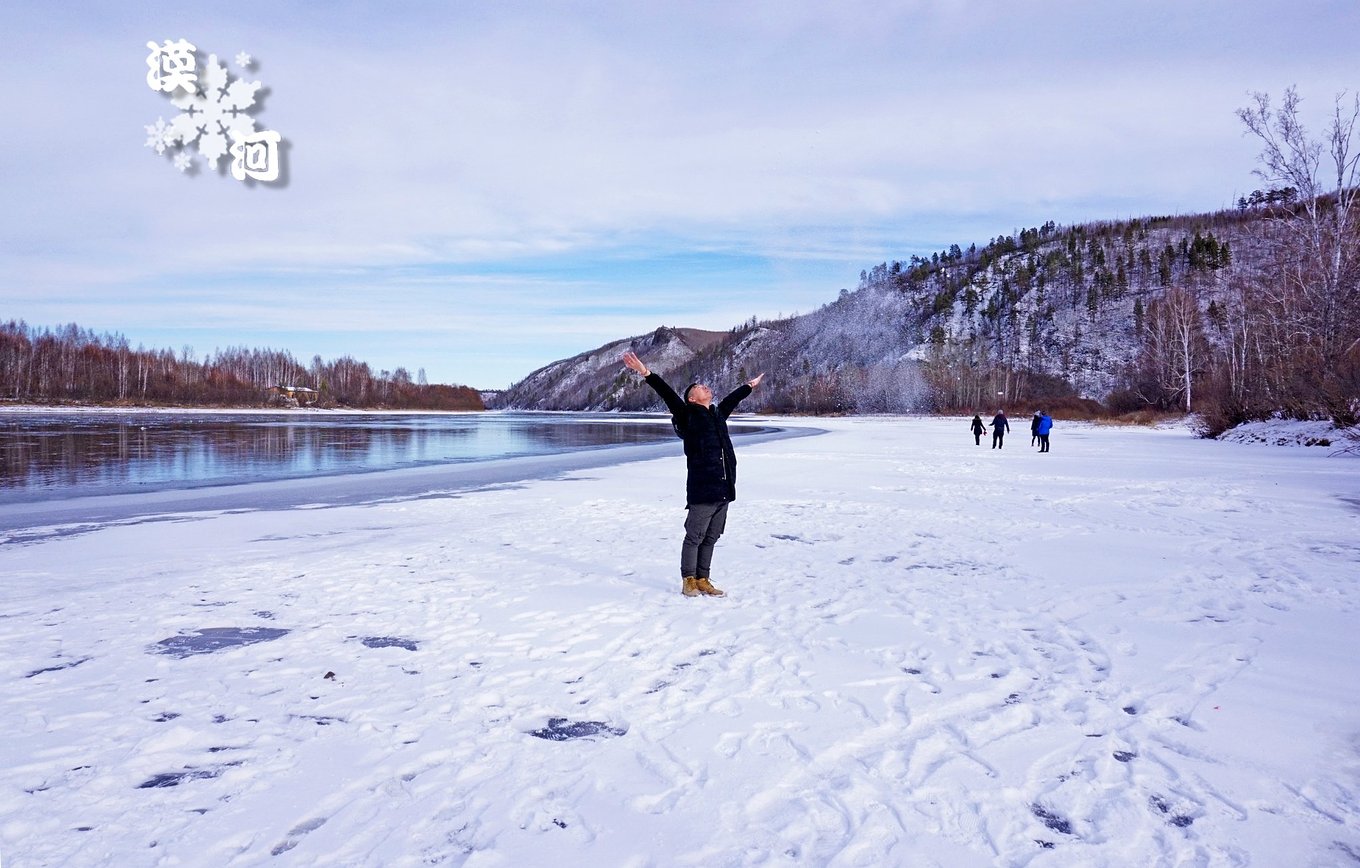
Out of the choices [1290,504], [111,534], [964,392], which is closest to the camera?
[111,534]

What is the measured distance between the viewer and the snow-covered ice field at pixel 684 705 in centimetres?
305

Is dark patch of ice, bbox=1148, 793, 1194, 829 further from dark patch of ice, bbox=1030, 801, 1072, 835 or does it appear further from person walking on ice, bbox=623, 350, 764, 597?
person walking on ice, bbox=623, 350, 764, 597

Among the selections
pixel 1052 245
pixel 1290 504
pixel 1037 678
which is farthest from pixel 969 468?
pixel 1052 245

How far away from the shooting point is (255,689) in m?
4.63

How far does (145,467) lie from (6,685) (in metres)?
21.6

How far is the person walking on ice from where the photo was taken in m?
6.90

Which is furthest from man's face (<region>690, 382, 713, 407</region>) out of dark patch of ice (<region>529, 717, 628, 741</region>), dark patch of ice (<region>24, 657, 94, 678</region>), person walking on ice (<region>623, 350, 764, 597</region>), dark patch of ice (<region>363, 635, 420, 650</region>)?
dark patch of ice (<region>24, 657, 94, 678</region>)

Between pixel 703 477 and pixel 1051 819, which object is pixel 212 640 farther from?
pixel 1051 819

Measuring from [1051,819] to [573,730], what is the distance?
7.96ft

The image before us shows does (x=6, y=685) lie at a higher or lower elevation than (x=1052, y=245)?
lower

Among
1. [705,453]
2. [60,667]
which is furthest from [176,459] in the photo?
[705,453]

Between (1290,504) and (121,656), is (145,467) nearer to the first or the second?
(121,656)

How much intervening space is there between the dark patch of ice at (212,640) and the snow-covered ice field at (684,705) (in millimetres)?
32

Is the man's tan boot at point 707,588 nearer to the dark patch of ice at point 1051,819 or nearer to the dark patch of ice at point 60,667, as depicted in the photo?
the dark patch of ice at point 1051,819
